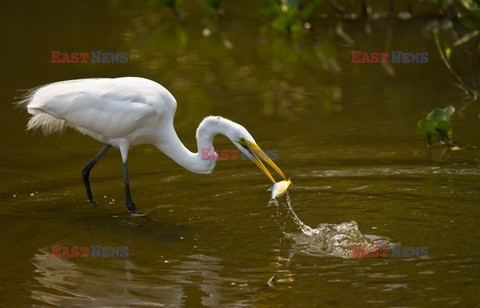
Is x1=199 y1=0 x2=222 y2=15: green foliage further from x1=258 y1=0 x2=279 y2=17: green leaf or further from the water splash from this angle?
the water splash

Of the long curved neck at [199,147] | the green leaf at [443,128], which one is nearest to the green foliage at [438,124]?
the green leaf at [443,128]

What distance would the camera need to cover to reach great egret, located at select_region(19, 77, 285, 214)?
749 centimetres

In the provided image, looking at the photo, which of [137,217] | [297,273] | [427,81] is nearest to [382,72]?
[427,81]

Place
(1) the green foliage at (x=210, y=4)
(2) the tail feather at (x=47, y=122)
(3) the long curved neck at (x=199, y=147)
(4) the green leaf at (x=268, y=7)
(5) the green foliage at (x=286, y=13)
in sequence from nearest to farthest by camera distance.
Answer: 1. (3) the long curved neck at (x=199, y=147)
2. (2) the tail feather at (x=47, y=122)
3. (5) the green foliage at (x=286, y=13)
4. (4) the green leaf at (x=268, y=7)
5. (1) the green foliage at (x=210, y=4)

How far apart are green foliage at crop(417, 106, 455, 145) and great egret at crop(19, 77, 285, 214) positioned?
92.4 inches

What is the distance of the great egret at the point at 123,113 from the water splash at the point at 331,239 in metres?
1.10

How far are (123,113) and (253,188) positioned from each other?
52.1 inches

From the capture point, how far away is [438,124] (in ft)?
28.0

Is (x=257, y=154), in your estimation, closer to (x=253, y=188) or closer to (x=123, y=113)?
(x=253, y=188)

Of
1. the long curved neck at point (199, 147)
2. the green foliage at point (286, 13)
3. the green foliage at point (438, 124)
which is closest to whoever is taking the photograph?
the long curved neck at point (199, 147)

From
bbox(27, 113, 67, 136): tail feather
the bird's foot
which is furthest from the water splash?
bbox(27, 113, 67, 136): tail feather

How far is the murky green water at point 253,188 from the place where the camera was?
5.84 metres

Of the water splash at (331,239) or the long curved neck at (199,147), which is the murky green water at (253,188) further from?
the long curved neck at (199,147)

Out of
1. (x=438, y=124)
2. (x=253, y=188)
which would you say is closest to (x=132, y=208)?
(x=253, y=188)
